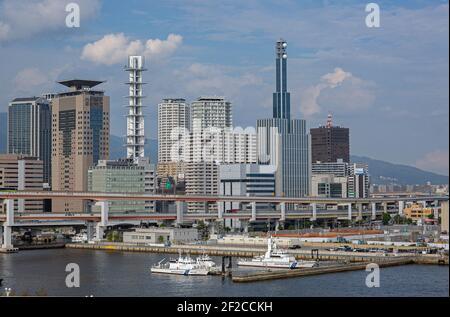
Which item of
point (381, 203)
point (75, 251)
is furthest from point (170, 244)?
point (381, 203)

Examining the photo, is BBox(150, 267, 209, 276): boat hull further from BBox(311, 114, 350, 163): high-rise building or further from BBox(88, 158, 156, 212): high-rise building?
BBox(311, 114, 350, 163): high-rise building

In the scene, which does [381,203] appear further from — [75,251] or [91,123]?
[75,251]

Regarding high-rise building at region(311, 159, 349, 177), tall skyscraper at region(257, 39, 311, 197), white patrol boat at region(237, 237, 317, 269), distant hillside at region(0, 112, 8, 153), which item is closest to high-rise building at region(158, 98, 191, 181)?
tall skyscraper at region(257, 39, 311, 197)

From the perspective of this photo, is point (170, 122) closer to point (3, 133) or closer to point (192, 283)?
point (3, 133)

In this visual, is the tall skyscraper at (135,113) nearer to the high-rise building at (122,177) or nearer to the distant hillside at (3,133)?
the high-rise building at (122,177)

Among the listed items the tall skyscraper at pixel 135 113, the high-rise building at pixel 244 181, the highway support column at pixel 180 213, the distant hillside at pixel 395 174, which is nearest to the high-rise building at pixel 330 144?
the distant hillside at pixel 395 174
